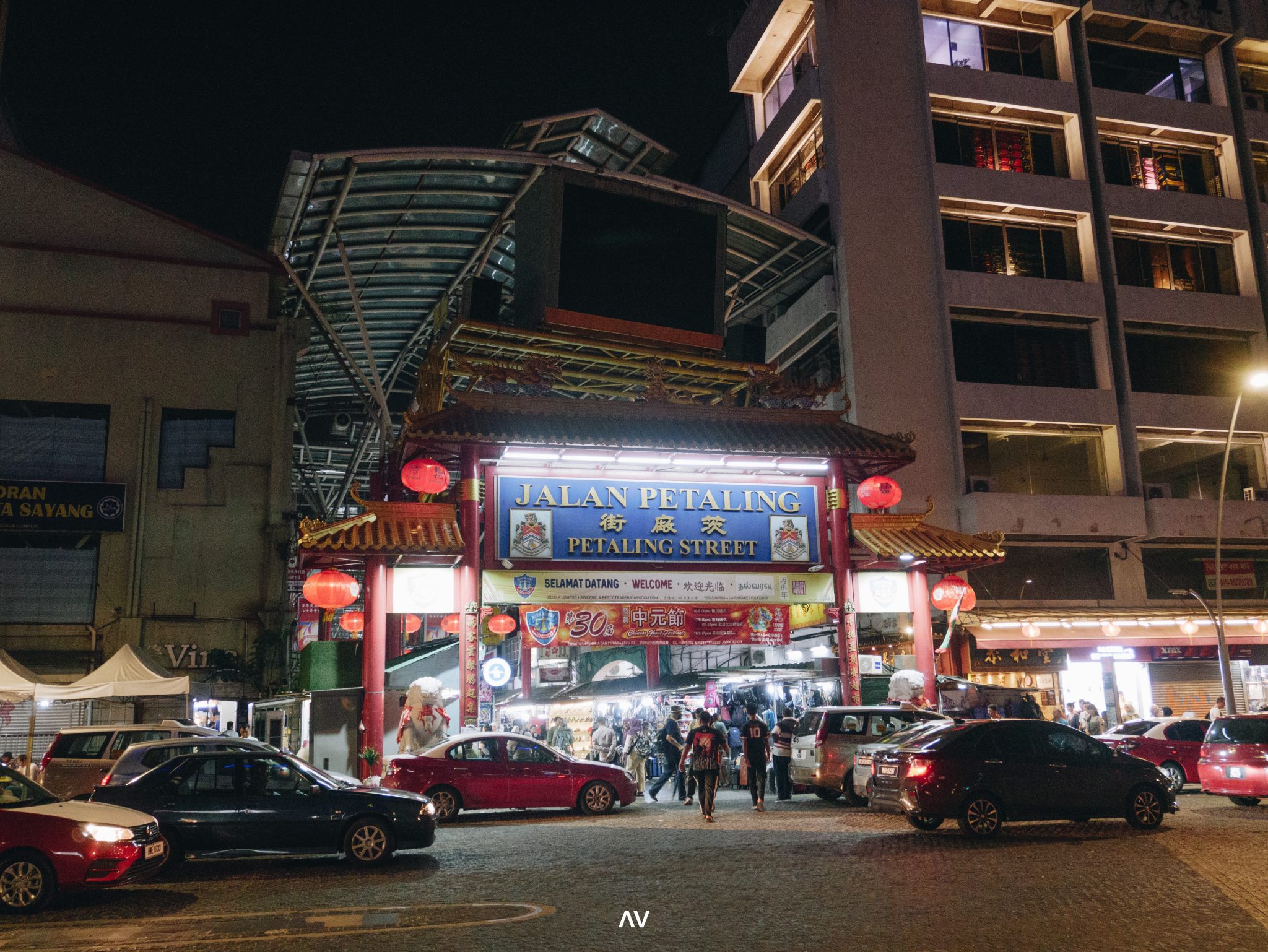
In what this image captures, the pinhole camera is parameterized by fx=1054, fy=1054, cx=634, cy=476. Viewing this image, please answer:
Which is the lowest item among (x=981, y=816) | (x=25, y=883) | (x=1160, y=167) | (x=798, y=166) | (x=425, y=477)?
(x=981, y=816)

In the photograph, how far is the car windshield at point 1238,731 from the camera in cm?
1667

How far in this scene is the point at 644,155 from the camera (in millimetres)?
28078

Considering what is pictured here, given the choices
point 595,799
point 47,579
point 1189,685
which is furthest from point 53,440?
point 1189,685

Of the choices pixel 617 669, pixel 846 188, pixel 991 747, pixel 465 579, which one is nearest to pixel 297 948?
pixel 991 747

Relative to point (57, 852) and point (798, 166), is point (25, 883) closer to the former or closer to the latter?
point (57, 852)

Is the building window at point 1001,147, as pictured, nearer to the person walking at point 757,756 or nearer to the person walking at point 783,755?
the person walking at point 783,755

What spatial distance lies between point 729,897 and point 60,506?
24014mm

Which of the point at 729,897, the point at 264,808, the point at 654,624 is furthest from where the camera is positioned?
the point at 654,624

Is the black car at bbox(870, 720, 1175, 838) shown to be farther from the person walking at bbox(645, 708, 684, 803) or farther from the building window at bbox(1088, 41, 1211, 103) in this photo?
the building window at bbox(1088, 41, 1211, 103)

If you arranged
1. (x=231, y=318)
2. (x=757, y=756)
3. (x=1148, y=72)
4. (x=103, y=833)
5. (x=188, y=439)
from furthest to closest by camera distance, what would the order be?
(x=1148, y=72), (x=231, y=318), (x=188, y=439), (x=757, y=756), (x=103, y=833)

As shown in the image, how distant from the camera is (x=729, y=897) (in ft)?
30.6

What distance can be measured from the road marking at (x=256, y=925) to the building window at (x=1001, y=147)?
32.0 m

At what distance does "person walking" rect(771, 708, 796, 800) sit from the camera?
64.3 feet

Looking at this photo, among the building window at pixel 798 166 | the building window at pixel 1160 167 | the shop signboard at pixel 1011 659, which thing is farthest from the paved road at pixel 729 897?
the building window at pixel 1160 167
